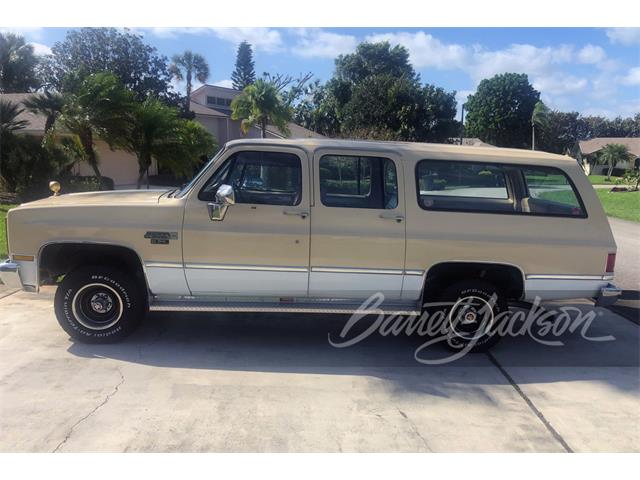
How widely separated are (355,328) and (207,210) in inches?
84.8

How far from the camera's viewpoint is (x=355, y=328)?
5.75m

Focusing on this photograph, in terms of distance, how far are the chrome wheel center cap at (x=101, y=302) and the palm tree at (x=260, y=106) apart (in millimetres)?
28929

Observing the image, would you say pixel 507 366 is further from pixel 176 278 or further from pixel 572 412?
pixel 176 278

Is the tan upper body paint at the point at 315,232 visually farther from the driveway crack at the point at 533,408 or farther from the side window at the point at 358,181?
the driveway crack at the point at 533,408

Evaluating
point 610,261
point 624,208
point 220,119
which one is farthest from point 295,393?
point 220,119

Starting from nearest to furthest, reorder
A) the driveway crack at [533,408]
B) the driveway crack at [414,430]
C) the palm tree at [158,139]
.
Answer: the driveway crack at [414,430]
the driveway crack at [533,408]
the palm tree at [158,139]

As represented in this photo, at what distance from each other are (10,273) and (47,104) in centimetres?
1366

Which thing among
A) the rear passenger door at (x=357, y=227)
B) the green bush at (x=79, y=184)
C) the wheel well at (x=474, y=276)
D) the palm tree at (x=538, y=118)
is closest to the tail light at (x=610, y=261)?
the wheel well at (x=474, y=276)

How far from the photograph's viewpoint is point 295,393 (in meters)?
4.18

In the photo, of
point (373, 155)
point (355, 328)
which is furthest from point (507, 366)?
point (373, 155)

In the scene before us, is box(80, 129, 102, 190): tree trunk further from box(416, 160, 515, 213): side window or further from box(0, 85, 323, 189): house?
box(416, 160, 515, 213): side window

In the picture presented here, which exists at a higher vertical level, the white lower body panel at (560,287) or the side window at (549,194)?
the side window at (549,194)

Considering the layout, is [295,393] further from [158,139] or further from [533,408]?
[158,139]

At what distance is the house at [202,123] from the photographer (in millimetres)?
22172
